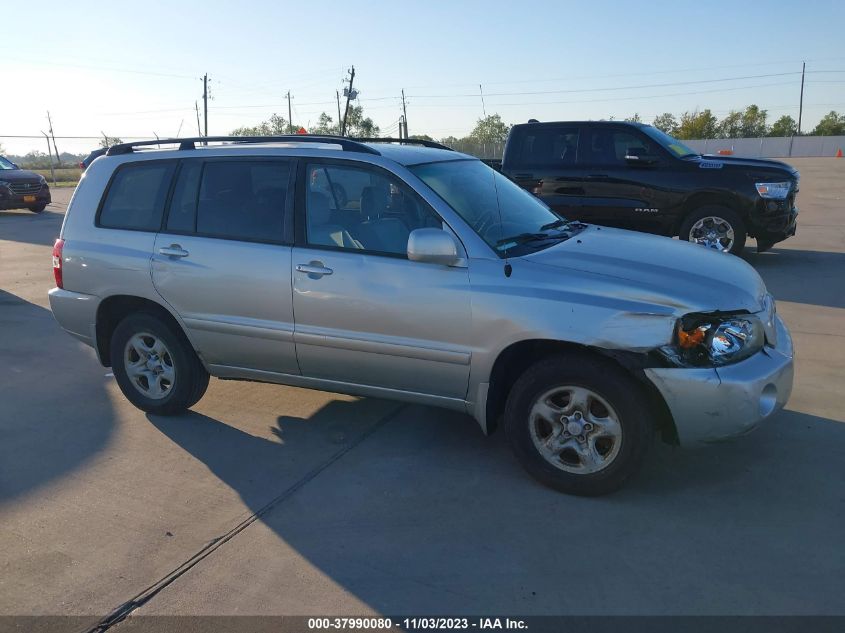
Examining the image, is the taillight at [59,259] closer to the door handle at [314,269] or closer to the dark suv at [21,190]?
the door handle at [314,269]

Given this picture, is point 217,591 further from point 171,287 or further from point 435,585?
point 171,287

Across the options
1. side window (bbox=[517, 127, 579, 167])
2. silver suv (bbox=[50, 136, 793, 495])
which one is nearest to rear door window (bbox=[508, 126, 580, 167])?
side window (bbox=[517, 127, 579, 167])

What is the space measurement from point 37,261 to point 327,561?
35.6ft

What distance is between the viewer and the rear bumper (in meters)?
5.27

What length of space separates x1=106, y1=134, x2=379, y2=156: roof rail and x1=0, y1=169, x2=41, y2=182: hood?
1773cm

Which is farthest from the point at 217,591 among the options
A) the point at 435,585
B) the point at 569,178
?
the point at 569,178

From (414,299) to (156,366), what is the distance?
2136 mm

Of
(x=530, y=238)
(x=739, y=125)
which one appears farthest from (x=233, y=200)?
(x=739, y=125)

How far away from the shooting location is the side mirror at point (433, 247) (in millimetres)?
4023

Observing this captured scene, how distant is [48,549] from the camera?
366 centimetres

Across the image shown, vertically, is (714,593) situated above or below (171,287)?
below

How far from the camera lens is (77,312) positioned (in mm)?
→ 5332

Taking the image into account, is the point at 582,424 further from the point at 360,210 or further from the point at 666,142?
the point at 666,142

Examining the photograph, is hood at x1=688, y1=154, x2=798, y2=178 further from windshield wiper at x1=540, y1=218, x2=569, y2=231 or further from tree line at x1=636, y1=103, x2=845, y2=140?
tree line at x1=636, y1=103, x2=845, y2=140
